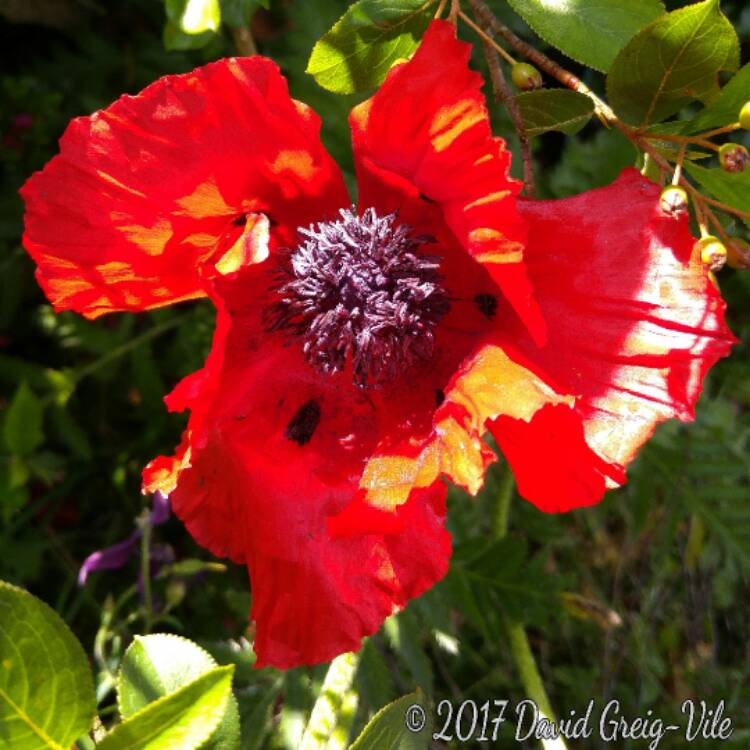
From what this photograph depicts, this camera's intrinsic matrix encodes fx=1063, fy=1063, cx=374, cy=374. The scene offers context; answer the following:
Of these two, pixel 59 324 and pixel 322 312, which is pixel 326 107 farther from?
pixel 59 324

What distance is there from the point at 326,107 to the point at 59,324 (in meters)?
0.82

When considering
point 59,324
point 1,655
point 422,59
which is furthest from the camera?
point 59,324

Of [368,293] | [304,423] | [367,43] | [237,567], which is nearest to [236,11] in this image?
[367,43]

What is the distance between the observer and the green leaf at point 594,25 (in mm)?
1224

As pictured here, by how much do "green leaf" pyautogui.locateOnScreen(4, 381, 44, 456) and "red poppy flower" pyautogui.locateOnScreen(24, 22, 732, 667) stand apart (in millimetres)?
702

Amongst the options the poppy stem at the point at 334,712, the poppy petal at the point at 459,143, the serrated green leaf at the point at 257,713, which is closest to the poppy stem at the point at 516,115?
the poppy petal at the point at 459,143

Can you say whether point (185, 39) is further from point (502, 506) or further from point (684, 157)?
point (502, 506)

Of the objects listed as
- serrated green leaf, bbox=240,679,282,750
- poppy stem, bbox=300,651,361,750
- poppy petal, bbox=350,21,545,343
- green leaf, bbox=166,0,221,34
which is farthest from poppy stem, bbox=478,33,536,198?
serrated green leaf, bbox=240,679,282,750

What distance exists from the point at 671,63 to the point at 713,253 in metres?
0.23

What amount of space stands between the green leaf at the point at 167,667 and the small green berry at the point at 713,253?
2.22ft

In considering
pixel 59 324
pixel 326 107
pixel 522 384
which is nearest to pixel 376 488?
pixel 522 384

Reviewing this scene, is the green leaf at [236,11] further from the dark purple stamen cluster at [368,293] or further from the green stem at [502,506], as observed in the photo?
the green stem at [502,506]

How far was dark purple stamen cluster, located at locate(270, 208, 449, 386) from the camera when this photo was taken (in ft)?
4.34

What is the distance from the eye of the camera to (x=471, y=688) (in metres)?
2.37
